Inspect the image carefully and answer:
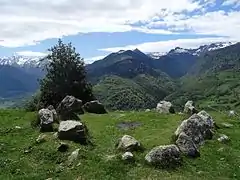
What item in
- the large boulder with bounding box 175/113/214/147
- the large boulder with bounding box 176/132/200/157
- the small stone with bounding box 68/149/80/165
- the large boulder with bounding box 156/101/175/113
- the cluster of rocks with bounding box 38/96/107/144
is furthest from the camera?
the large boulder with bounding box 156/101/175/113

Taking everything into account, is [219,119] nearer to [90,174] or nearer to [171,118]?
[171,118]

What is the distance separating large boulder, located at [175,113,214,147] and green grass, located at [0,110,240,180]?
105 cm

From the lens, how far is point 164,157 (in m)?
39.2

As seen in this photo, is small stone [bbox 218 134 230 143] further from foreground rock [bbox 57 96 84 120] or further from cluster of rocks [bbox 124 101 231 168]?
foreground rock [bbox 57 96 84 120]

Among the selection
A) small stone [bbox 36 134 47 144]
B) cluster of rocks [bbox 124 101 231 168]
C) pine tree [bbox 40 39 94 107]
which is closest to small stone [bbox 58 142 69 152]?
small stone [bbox 36 134 47 144]

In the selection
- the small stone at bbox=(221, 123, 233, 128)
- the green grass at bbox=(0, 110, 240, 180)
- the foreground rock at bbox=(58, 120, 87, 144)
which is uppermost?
the foreground rock at bbox=(58, 120, 87, 144)

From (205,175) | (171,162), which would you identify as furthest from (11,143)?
(205,175)

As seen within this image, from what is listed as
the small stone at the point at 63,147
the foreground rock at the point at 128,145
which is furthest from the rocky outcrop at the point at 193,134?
the small stone at the point at 63,147

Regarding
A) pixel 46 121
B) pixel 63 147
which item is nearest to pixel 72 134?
pixel 63 147

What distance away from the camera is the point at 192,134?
47750 millimetres

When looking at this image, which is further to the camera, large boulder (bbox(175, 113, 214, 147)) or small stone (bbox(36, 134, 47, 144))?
large boulder (bbox(175, 113, 214, 147))

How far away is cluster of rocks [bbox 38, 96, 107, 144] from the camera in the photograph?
45.3 m

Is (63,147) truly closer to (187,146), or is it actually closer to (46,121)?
(46,121)

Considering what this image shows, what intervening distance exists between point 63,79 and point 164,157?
162ft
